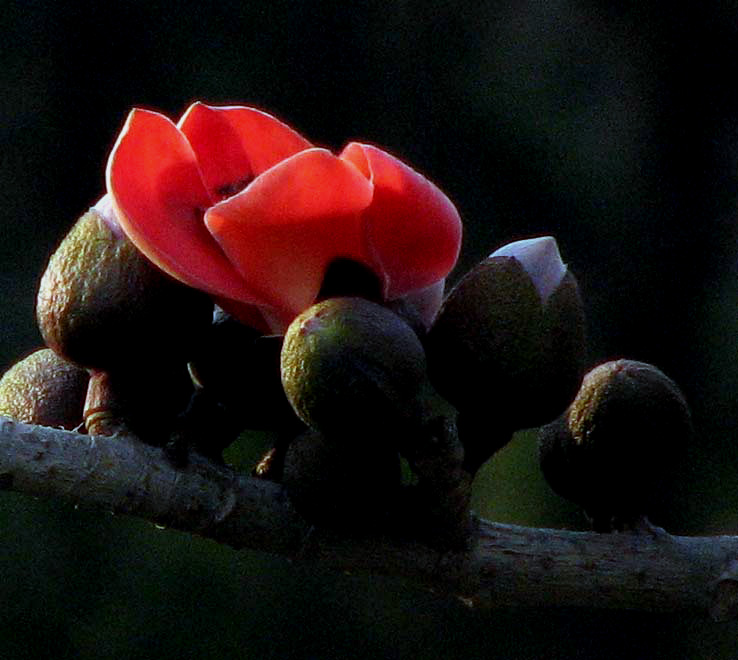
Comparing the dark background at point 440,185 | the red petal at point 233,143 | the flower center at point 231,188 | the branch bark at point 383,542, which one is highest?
the red petal at point 233,143

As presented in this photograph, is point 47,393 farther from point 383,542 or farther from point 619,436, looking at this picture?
point 619,436

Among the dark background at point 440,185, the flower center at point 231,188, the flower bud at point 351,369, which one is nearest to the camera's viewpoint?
the flower bud at point 351,369

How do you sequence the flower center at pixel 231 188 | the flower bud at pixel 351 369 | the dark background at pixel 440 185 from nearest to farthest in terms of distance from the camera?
the flower bud at pixel 351 369 < the flower center at pixel 231 188 < the dark background at pixel 440 185

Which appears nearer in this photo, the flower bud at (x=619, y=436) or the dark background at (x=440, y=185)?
the flower bud at (x=619, y=436)

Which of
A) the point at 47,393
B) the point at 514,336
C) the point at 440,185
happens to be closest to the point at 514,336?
the point at 514,336

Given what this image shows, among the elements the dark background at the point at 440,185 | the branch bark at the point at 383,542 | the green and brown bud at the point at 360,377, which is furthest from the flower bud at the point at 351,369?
the dark background at the point at 440,185

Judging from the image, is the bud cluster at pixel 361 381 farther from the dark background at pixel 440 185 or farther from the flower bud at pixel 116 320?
the dark background at pixel 440 185
